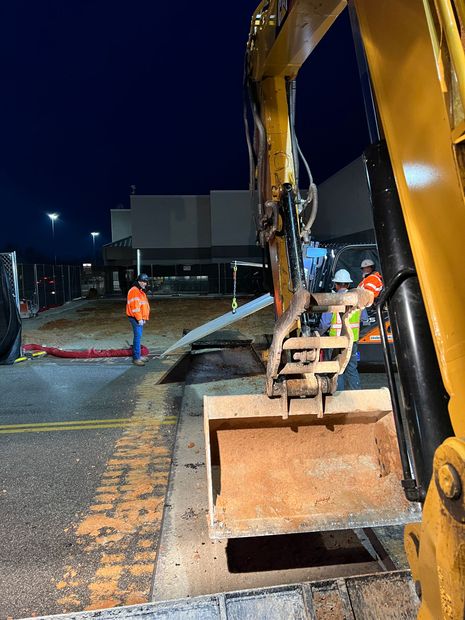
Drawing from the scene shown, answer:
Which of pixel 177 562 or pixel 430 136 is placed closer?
pixel 430 136

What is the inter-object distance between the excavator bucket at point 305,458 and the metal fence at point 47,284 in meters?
17.2

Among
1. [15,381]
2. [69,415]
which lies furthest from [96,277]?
[69,415]

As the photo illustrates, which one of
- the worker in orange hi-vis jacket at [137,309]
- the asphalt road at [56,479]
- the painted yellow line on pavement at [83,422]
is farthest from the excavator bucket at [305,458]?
Answer: the worker in orange hi-vis jacket at [137,309]

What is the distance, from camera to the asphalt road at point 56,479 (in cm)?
289

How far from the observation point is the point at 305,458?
3.09 metres

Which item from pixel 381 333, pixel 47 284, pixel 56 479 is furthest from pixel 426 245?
pixel 47 284

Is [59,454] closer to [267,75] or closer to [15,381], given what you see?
[15,381]

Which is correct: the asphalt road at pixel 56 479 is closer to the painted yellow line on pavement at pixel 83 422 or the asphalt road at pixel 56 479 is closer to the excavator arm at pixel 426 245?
the painted yellow line on pavement at pixel 83 422

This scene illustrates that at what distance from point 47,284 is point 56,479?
1894 cm

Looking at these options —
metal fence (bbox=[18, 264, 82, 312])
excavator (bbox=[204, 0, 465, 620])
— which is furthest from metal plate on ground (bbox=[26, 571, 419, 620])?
metal fence (bbox=[18, 264, 82, 312])

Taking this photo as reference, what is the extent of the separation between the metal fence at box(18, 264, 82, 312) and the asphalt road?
1167cm

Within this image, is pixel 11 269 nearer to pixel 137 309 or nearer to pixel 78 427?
pixel 137 309

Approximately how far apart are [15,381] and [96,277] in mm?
26944

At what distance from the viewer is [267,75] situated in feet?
14.7
